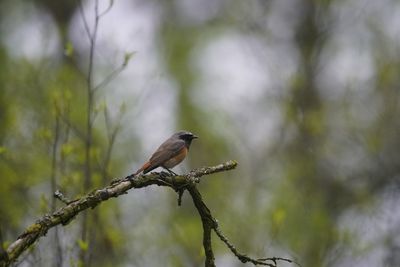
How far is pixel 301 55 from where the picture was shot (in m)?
16.0

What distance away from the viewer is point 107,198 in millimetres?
3582

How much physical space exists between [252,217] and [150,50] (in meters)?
5.45

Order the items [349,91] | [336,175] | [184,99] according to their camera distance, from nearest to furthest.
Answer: [349,91], [336,175], [184,99]

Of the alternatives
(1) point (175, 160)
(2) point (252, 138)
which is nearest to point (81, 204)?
(1) point (175, 160)

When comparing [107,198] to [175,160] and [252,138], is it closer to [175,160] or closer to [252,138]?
[175,160]

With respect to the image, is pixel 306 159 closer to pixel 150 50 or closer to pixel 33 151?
pixel 150 50

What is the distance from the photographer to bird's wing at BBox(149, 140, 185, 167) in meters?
5.88

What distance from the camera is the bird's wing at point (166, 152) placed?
5.88 metres

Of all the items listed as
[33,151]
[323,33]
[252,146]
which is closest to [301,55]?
[323,33]

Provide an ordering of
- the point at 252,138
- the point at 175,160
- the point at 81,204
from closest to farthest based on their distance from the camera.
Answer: the point at 81,204, the point at 175,160, the point at 252,138

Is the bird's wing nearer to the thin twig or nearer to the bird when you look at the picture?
the bird

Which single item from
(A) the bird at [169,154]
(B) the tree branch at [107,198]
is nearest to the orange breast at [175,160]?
(A) the bird at [169,154]

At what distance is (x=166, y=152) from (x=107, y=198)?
252 cm

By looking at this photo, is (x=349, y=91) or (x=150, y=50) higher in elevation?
(x=150, y=50)
